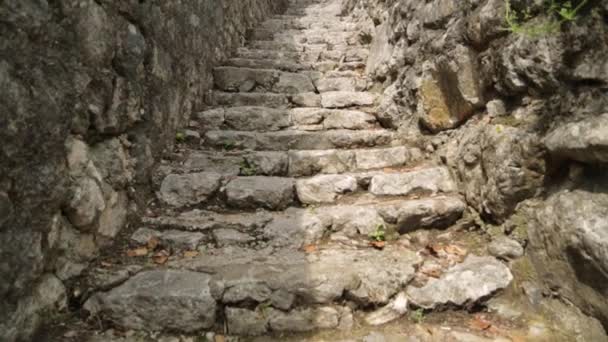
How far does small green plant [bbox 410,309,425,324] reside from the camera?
204 centimetres

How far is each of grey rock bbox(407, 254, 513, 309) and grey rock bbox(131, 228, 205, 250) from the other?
138cm

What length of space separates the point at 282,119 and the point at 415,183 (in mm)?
1473

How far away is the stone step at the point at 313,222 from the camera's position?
2.45m

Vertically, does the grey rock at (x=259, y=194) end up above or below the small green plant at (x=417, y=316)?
above

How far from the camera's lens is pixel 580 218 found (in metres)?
1.79

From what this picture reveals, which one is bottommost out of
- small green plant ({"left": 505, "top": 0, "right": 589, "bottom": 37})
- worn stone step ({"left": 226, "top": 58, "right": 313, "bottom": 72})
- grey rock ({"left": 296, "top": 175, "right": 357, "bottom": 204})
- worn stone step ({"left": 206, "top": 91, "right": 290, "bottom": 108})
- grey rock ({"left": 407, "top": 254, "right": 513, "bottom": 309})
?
grey rock ({"left": 407, "top": 254, "right": 513, "bottom": 309})

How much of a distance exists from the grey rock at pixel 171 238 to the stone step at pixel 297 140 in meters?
1.08

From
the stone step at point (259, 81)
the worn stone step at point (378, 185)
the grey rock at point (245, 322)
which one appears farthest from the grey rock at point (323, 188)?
the stone step at point (259, 81)

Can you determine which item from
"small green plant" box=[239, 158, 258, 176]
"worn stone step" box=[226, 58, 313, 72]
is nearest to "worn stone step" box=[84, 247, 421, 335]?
"small green plant" box=[239, 158, 258, 176]

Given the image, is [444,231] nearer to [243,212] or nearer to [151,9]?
[243,212]

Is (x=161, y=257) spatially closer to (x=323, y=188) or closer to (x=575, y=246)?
(x=323, y=188)

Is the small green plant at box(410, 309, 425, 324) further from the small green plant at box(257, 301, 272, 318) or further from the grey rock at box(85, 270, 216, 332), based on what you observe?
the grey rock at box(85, 270, 216, 332)

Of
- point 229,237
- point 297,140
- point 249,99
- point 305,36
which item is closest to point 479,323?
point 229,237

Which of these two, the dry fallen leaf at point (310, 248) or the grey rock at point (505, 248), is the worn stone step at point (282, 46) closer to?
the dry fallen leaf at point (310, 248)
